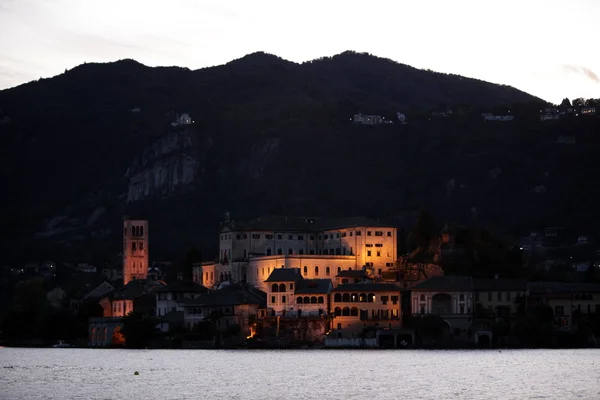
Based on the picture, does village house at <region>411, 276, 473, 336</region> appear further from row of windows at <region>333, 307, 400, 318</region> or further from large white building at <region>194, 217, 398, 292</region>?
large white building at <region>194, 217, 398, 292</region>

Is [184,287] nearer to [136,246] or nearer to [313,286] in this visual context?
[313,286]

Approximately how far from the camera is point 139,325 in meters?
145

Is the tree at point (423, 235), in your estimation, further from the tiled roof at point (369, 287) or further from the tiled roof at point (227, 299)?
the tiled roof at point (227, 299)

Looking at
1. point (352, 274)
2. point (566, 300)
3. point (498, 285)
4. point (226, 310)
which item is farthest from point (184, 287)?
point (566, 300)

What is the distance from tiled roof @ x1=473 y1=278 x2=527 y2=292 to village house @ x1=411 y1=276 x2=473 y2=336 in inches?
37.5

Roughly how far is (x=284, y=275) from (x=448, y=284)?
17.5 metres

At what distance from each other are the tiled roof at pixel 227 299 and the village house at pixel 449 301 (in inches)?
689

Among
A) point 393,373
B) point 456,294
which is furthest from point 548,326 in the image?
point 393,373

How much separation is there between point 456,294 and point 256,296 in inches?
930

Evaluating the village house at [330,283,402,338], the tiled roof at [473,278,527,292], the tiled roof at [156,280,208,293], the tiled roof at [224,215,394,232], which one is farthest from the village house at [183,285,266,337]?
the tiled roof at [473,278,527,292]

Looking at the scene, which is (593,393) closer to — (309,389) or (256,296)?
(309,389)

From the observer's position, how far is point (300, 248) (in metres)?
167

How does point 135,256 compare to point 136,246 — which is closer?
point 135,256

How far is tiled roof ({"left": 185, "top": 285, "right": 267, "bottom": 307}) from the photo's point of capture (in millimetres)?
144250
